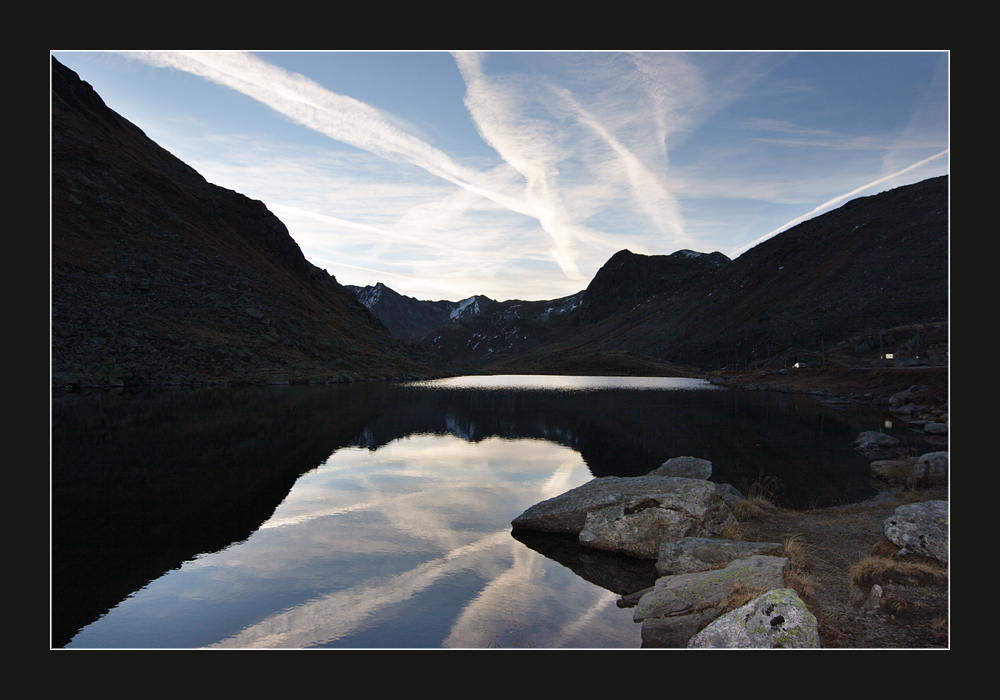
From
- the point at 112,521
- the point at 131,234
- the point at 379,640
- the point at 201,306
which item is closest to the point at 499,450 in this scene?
the point at 112,521

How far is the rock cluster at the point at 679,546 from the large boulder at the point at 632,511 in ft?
0.09

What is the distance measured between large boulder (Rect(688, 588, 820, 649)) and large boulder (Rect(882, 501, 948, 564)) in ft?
14.8

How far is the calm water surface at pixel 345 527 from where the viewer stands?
944cm

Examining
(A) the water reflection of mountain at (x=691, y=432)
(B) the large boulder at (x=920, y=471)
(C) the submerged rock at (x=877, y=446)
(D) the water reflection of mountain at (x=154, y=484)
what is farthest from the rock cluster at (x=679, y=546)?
(C) the submerged rock at (x=877, y=446)

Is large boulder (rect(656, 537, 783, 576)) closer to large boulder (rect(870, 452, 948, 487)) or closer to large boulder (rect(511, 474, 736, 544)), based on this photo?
large boulder (rect(511, 474, 736, 544))

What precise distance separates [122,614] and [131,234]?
11016 cm

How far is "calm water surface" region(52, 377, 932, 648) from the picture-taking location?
31.0 feet

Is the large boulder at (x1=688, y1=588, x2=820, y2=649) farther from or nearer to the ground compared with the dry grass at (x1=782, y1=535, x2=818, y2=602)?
farther from the ground

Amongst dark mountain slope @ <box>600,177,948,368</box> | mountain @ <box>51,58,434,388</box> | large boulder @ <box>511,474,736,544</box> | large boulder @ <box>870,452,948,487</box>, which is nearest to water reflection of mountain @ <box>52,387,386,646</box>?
large boulder @ <box>511,474,736,544</box>

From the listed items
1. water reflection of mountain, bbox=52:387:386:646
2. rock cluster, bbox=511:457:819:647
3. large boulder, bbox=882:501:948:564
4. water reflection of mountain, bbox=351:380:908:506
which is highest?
large boulder, bbox=882:501:948:564

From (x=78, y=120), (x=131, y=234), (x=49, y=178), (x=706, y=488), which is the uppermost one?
(x=78, y=120)

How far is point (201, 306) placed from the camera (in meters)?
91.2

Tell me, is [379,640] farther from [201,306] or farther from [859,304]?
[859,304]

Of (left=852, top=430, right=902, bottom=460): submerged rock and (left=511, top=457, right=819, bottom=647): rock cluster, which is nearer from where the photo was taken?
(left=511, top=457, right=819, bottom=647): rock cluster
